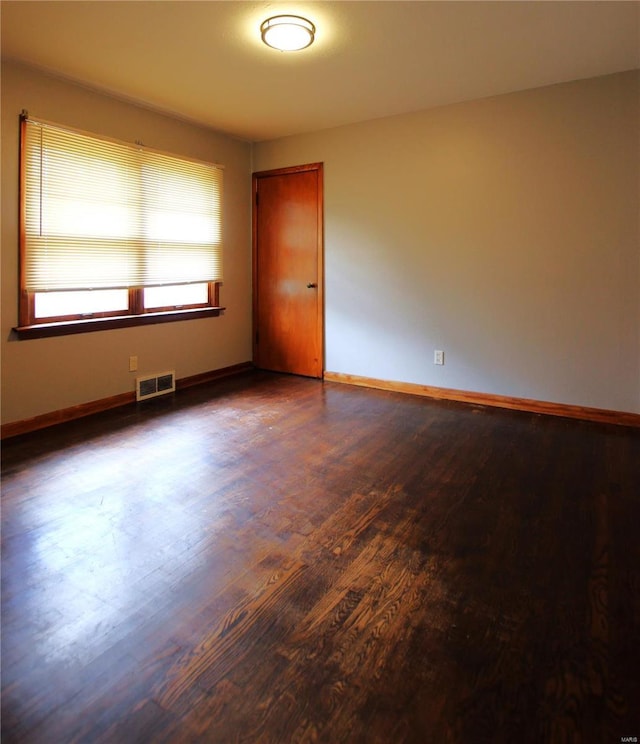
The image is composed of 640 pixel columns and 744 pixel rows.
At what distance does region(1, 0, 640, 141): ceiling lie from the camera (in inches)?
108

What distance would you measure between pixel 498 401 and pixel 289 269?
2521 millimetres

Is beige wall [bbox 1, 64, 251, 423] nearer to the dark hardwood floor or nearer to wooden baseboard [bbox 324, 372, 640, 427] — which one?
the dark hardwood floor

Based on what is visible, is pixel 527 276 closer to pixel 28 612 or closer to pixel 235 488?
pixel 235 488

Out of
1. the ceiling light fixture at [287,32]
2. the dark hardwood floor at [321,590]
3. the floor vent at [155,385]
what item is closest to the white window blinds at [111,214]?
the floor vent at [155,385]

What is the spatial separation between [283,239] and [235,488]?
11.0ft

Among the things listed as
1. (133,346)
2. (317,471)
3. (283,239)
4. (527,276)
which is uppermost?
(283,239)

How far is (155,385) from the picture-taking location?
185 inches

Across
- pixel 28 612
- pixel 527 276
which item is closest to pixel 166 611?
pixel 28 612

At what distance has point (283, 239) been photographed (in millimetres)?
5453

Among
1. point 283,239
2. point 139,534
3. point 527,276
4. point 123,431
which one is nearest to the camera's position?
point 139,534

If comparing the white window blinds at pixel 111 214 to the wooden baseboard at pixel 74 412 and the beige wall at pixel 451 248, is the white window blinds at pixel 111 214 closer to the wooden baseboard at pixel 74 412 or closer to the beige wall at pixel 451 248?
the beige wall at pixel 451 248

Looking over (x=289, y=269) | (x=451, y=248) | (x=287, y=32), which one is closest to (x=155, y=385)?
(x=289, y=269)

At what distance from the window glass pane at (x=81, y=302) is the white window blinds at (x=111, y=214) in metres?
0.10

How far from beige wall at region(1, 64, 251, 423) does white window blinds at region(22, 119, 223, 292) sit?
0.11 meters
